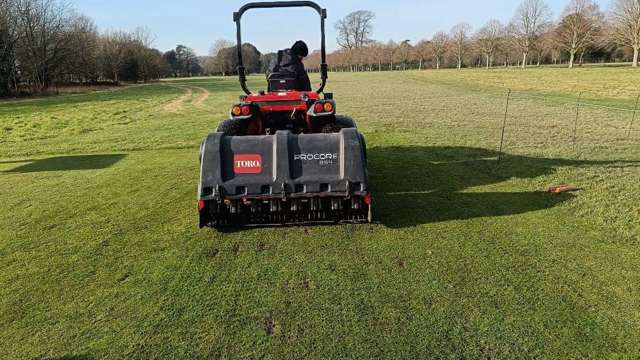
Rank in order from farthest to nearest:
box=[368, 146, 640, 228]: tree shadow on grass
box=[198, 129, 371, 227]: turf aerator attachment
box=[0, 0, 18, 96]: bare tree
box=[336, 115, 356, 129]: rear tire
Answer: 1. box=[0, 0, 18, 96]: bare tree
2. box=[336, 115, 356, 129]: rear tire
3. box=[368, 146, 640, 228]: tree shadow on grass
4. box=[198, 129, 371, 227]: turf aerator attachment

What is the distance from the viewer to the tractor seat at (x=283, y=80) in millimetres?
6316

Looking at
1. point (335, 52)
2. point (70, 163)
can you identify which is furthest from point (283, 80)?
point (335, 52)

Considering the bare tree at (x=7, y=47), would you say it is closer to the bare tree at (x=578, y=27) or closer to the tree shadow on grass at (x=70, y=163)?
the tree shadow on grass at (x=70, y=163)

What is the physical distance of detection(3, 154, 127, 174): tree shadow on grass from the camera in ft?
28.8

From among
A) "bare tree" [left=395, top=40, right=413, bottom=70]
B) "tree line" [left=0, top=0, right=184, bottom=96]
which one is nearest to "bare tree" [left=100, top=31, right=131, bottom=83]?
"tree line" [left=0, top=0, right=184, bottom=96]

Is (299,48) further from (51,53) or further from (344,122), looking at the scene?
(51,53)

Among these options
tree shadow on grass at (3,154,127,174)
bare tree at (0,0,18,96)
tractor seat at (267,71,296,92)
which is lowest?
tree shadow on grass at (3,154,127,174)

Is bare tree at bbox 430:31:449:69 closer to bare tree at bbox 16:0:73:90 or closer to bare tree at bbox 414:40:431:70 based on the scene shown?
bare tree at bbox 414:40:431:70

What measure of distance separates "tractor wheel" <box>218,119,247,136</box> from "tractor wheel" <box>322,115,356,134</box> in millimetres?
1134

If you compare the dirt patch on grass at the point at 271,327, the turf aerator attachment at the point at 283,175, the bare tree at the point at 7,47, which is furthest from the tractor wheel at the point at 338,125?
the bare tree at the point at 7,47

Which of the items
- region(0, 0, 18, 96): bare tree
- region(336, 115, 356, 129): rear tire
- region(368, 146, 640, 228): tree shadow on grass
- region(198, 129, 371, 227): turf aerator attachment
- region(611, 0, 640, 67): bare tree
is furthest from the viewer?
region(611, 0, 640, 67): bare tree

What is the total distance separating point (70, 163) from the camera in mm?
9312

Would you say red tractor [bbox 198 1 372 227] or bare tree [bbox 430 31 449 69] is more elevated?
bare tree [bbox 430 31 449 69]

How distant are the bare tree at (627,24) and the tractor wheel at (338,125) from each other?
182ft
